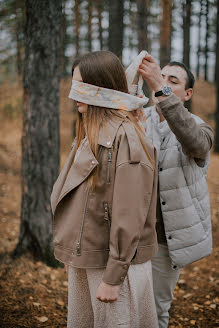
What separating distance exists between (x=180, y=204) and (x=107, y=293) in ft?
3.23

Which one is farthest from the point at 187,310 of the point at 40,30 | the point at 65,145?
the point at 65,145

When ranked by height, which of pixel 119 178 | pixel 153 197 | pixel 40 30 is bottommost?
pixel 153 197

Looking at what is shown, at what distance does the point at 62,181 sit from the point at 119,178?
1.74ft

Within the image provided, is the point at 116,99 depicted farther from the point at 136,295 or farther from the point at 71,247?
the point at 136,295

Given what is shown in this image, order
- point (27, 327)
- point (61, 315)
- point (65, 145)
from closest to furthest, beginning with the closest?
1. point (27, 327)
2. point (61, 315)
3. point (65, 145)

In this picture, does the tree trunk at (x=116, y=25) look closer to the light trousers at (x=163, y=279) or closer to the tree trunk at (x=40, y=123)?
the tree trunk at (x=40, y=123)

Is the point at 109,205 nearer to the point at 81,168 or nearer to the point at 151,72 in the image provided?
the point at 81,168

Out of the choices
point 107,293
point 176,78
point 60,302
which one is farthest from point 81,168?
point 60,302

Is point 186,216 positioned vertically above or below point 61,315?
above

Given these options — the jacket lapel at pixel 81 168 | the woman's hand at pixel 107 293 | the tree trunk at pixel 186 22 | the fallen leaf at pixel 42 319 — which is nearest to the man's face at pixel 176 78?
the jacket lapel at pixel 81 168

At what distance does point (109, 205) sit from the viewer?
5.75 feet

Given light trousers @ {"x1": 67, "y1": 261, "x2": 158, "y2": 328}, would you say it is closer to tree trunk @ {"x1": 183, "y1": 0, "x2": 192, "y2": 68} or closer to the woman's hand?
the woman's hand

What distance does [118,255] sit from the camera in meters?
1.67

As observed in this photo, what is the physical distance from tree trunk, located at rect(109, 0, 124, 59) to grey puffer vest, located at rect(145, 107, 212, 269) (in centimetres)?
→ 667
